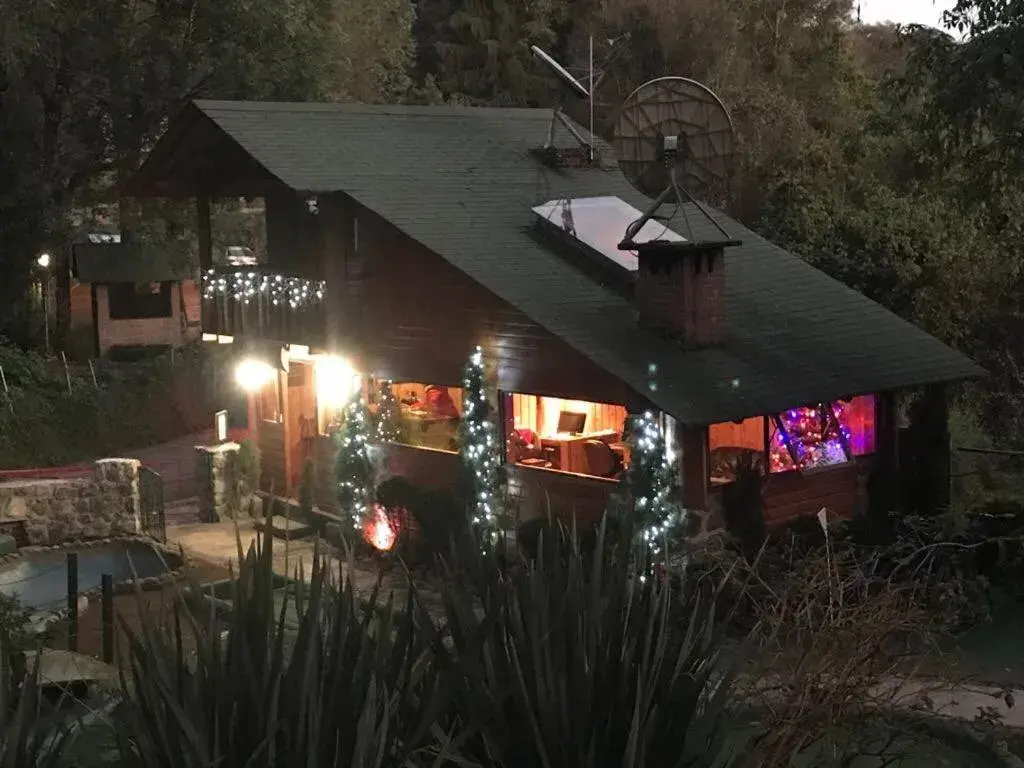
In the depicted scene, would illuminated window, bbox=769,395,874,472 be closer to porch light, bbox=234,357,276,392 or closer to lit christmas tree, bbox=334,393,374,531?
lit christmas tree, bbox=334,393,374,531

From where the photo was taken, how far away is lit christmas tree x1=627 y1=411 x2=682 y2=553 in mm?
12836

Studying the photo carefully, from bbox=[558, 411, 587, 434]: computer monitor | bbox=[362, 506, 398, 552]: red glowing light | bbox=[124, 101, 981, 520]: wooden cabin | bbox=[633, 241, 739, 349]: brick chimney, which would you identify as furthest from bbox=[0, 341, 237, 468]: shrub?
bbox=[633, 241, 739, 349]: brick chimney

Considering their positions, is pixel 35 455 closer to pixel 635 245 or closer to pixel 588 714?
pixel 635 245

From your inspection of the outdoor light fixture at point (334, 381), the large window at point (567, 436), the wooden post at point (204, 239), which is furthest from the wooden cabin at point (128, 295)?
the large window at point (567, 436)

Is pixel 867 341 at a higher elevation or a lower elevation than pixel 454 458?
higher

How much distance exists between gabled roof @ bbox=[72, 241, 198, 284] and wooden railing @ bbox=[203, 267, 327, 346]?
12.9 meters

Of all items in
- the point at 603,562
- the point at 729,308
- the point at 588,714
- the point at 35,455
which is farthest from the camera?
the point at 35,455

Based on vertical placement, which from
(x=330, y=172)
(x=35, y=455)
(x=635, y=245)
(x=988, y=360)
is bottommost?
(x=35, y=455)

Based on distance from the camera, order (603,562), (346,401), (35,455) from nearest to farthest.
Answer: (603,562), (346,401), (35,455)

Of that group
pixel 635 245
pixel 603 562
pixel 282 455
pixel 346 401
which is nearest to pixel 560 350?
pixel 635 245

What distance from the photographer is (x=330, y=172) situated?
15430 mm

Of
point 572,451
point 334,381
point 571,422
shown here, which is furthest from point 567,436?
point 334,381

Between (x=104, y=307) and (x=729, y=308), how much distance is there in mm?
20627

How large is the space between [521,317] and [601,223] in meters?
2.56
